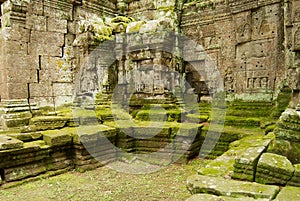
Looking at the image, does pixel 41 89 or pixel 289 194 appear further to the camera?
pixel 41 89

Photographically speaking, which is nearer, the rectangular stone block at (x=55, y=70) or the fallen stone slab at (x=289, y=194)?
the fallen stone slab at (x=289, y=194)

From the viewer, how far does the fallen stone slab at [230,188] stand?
2.55 meters

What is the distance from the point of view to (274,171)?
2.85 m

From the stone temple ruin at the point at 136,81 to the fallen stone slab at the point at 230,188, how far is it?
2230 mm

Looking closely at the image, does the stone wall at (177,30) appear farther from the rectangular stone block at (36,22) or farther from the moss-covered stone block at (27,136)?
the moss-covered stone block at (27,136)

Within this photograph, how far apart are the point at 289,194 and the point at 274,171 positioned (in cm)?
34

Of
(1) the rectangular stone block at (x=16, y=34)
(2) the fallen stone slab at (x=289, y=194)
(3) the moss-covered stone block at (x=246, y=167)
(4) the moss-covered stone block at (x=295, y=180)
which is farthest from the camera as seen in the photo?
(1) the rectangular stone block at (x=16, y=34)

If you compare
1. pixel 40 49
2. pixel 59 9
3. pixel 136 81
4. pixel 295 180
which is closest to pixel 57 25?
pixel 59 9

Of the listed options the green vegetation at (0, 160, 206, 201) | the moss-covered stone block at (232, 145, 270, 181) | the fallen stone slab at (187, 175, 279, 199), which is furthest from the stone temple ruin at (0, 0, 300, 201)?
the fallen stone slab at (187, 175, 279, 199)

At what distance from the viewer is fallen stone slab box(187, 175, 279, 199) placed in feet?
8.38

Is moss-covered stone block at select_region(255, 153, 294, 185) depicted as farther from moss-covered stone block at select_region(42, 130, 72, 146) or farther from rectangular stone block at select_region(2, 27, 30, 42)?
rectangular stone block at select_region(2, 27, 30, 42)

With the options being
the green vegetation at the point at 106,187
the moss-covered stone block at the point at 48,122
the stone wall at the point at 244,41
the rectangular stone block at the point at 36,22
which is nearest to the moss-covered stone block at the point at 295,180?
the green vegetation at the point at 106,187

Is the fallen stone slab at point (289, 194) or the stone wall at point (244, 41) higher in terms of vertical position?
the stone wall at point (244, 41)

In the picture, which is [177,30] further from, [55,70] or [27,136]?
[27,136]
